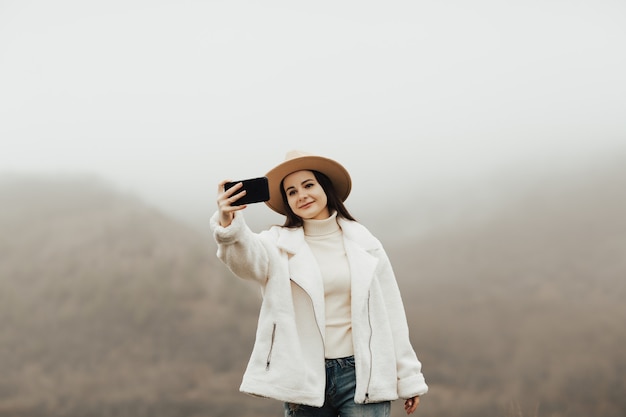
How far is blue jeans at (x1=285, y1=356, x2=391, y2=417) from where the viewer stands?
240 cm

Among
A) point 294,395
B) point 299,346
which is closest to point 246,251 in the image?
point 299,346

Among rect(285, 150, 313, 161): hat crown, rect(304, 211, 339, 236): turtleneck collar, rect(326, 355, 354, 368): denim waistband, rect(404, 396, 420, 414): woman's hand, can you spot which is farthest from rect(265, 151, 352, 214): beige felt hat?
rect(404, 396, 420, 414): woman's hand

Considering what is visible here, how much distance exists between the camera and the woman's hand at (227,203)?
221 centimetres

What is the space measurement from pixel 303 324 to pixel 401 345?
431 mm

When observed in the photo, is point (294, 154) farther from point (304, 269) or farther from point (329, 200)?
point (304, 269)

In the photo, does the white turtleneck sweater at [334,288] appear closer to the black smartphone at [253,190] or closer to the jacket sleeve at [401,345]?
the jacket sleeve at [401,345]

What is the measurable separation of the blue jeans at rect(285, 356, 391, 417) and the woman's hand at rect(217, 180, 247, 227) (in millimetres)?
688

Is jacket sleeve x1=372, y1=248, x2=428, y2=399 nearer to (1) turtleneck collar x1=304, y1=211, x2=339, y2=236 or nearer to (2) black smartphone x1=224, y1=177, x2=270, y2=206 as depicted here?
(1) turtleneck collar x1=304, y1=211, x2=339, y2=236

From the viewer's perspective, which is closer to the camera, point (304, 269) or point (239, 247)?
point (239, 247)

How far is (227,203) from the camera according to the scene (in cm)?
221

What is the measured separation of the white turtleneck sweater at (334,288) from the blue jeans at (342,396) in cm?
4

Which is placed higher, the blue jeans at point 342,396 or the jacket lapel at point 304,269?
the jacket lapel at point 304,269

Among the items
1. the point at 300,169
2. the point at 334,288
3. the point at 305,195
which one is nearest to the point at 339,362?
the point at 334,288

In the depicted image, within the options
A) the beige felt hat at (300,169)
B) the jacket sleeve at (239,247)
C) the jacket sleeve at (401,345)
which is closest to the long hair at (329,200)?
the beige felt hat at (300,169)
